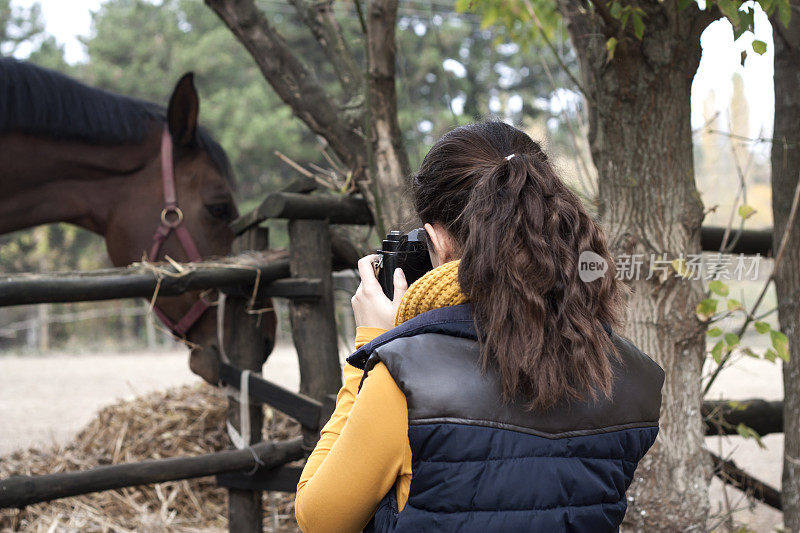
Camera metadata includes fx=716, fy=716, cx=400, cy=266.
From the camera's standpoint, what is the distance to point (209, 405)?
3586mm

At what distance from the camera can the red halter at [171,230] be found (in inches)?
123

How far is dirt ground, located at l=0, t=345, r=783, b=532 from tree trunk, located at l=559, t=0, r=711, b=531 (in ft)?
7.72

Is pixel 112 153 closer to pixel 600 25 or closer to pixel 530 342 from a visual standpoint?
pixel 600 25

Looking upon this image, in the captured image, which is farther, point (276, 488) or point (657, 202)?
point (276, 488)

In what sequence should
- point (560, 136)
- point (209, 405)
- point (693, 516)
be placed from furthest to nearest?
point (560, 136)
point (209, 405)
point (693, 516)

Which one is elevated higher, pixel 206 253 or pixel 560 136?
pixel 560 136

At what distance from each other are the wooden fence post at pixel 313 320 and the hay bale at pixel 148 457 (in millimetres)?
666

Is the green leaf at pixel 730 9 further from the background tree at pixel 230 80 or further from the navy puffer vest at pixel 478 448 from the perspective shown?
the background tree at pixel 230 80

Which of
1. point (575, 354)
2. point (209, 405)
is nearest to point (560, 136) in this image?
point (209, 405)

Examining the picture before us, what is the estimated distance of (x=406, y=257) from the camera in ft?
4.15

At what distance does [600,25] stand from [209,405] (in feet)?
8.31

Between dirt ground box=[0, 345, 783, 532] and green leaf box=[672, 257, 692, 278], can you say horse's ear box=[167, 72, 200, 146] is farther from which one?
green leaf box=[672, 257, 692, 278]

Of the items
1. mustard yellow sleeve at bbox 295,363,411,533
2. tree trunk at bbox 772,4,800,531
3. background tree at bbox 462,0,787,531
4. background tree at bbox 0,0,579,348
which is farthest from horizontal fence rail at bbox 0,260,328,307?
background tree at bbox 0,0,579,348

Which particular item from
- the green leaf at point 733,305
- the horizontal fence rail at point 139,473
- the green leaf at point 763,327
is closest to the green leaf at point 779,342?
the green leaf at point 763,327
